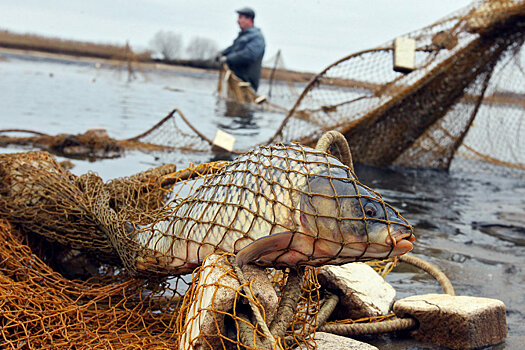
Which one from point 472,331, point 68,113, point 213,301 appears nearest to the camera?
point 213,301

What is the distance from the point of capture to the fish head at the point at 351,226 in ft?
7.11

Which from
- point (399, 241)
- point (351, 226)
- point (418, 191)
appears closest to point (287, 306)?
point (351, 226)

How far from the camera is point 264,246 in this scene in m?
2.15

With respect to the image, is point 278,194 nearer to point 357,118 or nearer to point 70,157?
point 357,118

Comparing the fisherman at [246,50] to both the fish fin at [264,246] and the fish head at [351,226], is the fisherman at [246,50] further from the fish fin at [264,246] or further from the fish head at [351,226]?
the fish fin at [264,246]

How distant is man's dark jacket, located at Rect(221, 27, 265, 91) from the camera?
15117mm

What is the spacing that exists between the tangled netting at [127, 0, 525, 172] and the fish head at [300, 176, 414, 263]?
462 centimetres

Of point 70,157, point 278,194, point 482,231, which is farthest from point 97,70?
point 278,194

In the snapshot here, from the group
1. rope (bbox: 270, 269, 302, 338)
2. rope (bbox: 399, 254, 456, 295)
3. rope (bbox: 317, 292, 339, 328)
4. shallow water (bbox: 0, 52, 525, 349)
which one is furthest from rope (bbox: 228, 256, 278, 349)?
rope (bbox: 399, 254, 456, 295)

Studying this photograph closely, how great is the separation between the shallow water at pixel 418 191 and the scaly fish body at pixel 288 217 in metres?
1.08

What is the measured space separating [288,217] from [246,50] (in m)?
13.8

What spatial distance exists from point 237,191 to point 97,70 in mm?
29460

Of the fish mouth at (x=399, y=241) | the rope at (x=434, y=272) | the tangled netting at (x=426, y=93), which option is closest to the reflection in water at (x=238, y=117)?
the tangled netting at (x=426, y=93)

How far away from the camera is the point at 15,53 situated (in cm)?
3459
